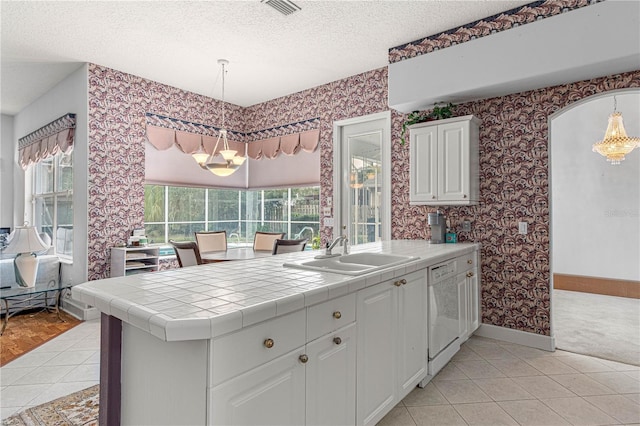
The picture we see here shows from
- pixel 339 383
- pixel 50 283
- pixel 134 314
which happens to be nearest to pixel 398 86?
pixel 339 383

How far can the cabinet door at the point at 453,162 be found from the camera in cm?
340

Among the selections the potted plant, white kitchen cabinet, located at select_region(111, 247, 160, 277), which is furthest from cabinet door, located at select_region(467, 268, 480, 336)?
white kitchen cabinet, located at select_region(111, 247, 160, 277)

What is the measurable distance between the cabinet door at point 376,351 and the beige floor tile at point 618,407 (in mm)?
1448

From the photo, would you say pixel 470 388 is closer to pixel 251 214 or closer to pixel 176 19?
pixel 176 19

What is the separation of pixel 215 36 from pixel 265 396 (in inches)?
137

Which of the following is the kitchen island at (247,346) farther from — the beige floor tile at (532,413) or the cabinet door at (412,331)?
the beige floor tile at (532,413)

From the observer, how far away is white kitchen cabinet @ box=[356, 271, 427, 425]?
183cm

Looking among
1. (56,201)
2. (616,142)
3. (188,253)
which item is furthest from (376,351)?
(56,201)

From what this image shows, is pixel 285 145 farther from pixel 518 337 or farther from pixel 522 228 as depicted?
pixel 518 337

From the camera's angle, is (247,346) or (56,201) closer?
(247,346)

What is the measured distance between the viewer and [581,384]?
2637 millimetres

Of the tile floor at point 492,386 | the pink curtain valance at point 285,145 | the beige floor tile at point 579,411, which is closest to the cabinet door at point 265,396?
the tile floor at point 492,386

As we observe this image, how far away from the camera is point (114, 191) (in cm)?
442

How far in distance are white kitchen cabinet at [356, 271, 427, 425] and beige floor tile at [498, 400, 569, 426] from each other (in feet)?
1.89
